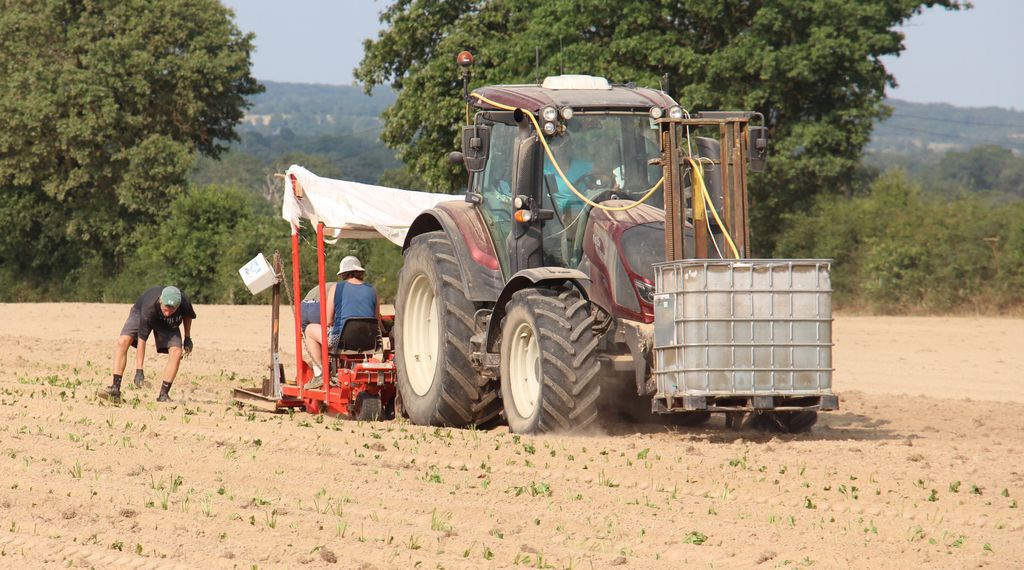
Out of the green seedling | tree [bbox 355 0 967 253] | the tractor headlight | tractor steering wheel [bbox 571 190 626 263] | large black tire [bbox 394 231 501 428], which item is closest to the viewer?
the green seedling

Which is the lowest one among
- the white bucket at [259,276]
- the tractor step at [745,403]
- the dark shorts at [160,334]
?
the tractor step at [745,403]

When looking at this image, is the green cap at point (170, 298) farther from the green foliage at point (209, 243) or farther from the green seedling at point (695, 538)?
the green foliage at point (209, 243)

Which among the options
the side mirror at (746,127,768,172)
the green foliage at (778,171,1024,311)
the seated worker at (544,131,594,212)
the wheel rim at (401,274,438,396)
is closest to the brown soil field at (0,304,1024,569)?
the wheel rim at (401,274,438,396)

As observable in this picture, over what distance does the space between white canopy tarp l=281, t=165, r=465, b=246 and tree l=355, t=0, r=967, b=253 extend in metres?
14.1

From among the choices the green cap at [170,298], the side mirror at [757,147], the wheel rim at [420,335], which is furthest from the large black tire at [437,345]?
the green cap at [170,298]

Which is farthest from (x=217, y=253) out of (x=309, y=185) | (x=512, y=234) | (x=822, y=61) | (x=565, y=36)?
(x=512, y=234)

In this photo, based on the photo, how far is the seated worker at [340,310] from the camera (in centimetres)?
1348

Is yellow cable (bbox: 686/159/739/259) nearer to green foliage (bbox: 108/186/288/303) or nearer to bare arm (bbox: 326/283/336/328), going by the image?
bare arm (bbox: 326/283/336/328)

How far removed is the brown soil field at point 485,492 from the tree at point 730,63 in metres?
15.2

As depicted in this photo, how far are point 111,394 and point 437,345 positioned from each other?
3.53 meters

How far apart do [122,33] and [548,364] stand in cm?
3088

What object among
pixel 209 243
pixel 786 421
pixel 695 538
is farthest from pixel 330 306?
pixel 209 243

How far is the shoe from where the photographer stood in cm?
1352

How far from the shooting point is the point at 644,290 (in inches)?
408
